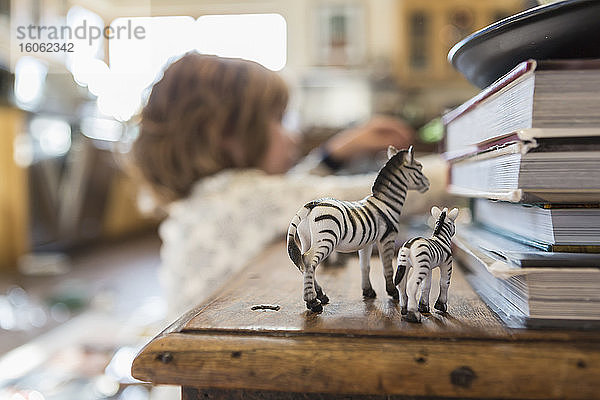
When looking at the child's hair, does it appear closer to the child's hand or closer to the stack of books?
the child's hand

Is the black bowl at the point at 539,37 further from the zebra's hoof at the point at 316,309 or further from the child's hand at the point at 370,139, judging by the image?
the child's hand at the point at 370,139

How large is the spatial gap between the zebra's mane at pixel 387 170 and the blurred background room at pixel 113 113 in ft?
0.93

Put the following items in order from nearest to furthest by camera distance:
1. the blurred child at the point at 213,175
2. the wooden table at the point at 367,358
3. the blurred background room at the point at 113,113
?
the wooden table at the point at 367,358, the blurred child at the point at 213,175, the blurred background room at the point at 113,113

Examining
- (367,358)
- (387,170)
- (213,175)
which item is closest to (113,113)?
(213,175)

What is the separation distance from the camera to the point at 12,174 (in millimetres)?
3104

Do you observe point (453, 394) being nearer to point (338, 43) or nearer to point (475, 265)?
point (475, 265)

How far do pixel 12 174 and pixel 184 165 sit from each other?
236 centimetres

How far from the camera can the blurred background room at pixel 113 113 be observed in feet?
4.45

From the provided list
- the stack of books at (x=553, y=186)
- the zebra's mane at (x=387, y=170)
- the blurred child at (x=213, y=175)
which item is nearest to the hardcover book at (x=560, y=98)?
the stack of books at (x=553, y=186)

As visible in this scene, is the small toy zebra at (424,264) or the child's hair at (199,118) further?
the child's hair at (199,118)

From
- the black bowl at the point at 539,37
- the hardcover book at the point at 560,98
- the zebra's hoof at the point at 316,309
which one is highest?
the black bowl at the point at 539,37

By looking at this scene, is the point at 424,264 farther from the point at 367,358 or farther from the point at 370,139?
the point at 370,139

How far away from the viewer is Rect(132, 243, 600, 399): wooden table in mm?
288

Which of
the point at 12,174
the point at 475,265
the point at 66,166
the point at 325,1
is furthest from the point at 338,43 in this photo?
the point at 475,265
